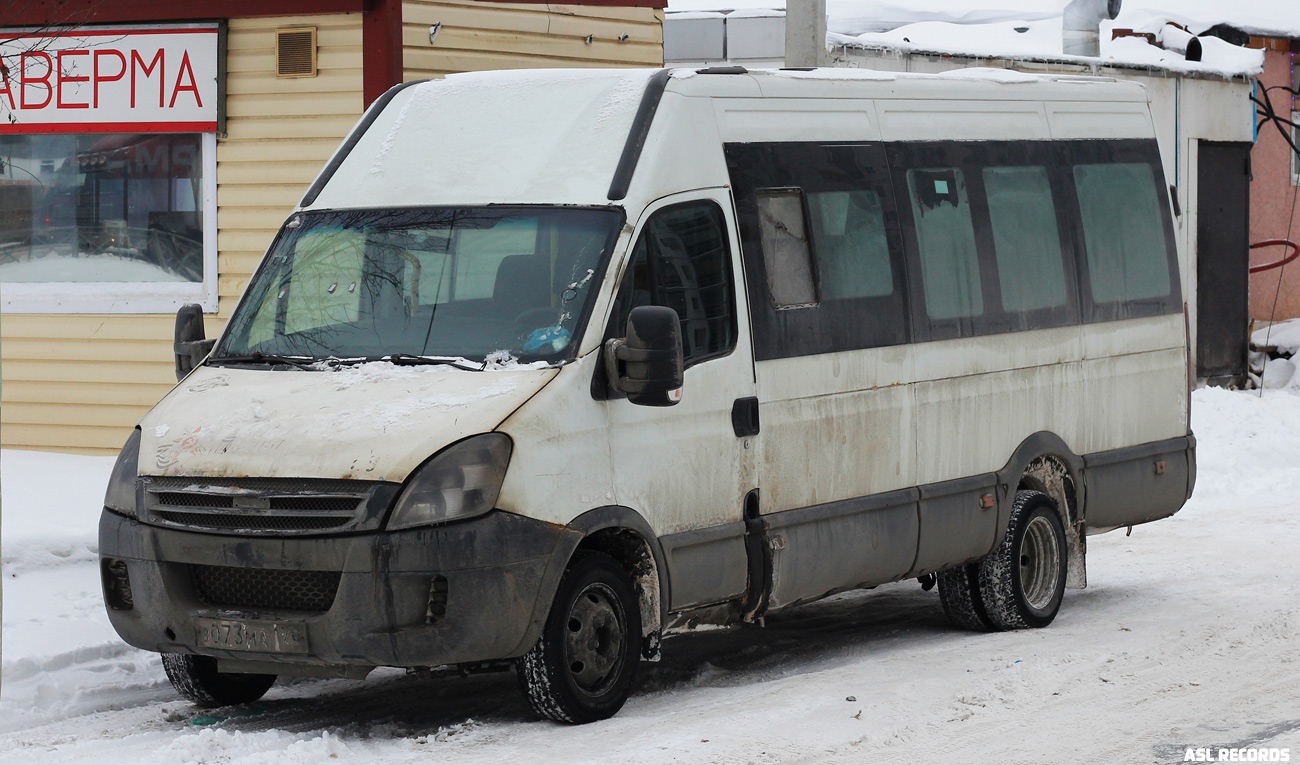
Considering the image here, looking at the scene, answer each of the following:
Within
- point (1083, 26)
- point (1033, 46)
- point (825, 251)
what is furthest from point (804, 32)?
point (1033, 46)

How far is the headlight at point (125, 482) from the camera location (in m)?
7.20

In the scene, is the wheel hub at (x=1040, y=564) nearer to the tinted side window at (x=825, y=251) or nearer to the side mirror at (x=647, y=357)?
the tinted side window at (x=825, y=251)

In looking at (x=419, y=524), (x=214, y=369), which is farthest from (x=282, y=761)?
(x=214, y=369)

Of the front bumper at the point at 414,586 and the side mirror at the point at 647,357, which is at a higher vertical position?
the side mirror at the point at 647,357

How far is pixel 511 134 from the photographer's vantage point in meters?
7.92

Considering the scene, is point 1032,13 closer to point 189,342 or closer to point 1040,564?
point 1040,564

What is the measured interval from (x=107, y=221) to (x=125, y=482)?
7353mm

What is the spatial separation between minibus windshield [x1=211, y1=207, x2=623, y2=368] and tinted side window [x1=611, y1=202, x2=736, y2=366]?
0.20m

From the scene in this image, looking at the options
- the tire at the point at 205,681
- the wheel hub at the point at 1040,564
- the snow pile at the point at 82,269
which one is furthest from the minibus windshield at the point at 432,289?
the snow pile at the point at 82,269

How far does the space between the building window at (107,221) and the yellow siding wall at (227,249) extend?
13 cm

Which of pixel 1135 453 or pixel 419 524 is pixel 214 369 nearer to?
pixel 419 524

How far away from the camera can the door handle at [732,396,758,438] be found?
7914 mm

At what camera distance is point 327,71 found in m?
13.4

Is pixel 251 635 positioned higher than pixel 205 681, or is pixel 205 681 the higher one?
pixel 251 635
